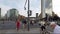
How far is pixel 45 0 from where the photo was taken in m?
A: 44.3

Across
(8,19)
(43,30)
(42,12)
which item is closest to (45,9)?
(42,12)

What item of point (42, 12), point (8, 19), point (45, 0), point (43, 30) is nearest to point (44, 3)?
point (45, 0)

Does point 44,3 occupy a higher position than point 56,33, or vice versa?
point 44,3

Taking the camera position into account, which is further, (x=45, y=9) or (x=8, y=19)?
(x=8, y=19)

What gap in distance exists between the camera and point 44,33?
19.1m

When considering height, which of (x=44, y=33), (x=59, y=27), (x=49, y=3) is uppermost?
(x=49, y=3)

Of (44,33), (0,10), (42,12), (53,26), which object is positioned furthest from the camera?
(42,12)

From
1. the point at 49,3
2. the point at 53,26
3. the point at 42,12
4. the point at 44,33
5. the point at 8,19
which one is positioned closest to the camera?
the point at 53,26

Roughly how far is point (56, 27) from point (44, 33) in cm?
1192

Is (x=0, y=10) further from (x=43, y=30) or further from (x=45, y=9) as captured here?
(x=43, y=30)

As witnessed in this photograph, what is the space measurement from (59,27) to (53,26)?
22 centimetres

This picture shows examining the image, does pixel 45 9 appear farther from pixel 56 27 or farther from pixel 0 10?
pixel 56 27

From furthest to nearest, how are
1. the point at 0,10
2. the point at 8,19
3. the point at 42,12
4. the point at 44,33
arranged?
the point at 8,19 → the point at 42,12 → the point at 0,10 → the point at 44,33

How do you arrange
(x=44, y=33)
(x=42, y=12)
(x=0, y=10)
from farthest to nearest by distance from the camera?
(x=42, y=12), (x=0, y=10), (x=44, y=33)
